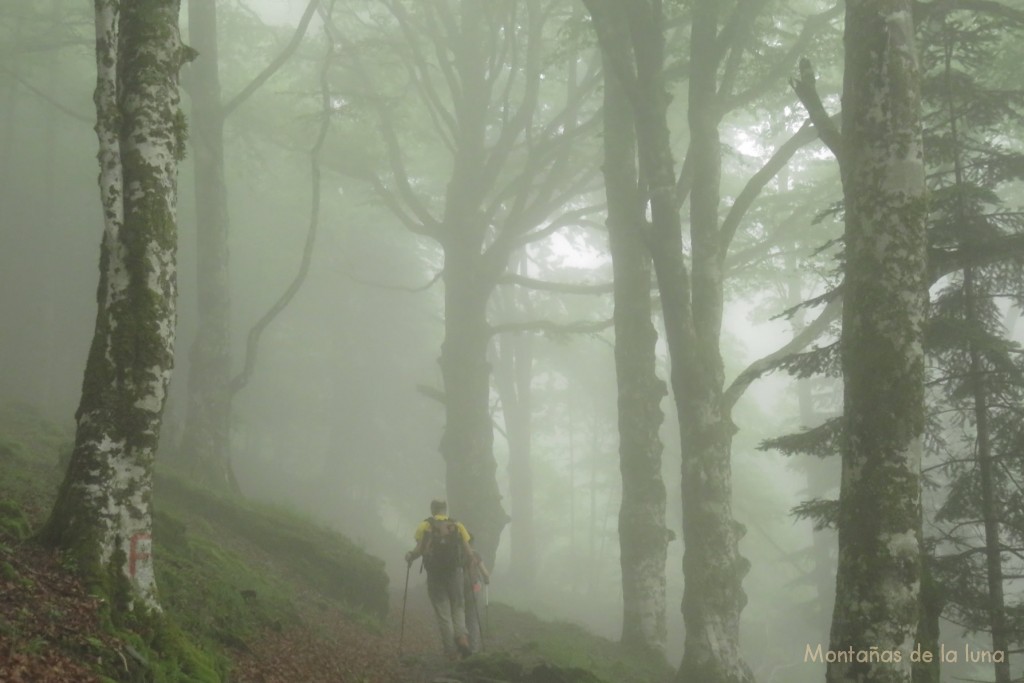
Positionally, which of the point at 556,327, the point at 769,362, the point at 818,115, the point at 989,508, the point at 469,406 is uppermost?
the point at 556,327

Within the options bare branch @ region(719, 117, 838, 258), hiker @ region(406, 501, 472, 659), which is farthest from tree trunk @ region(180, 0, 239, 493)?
bare branch @ region(719, 117, 838, 258)

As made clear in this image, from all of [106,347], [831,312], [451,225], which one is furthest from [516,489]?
[106,347]

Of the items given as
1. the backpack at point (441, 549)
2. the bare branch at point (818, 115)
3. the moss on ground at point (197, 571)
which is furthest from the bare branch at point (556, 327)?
the bare branch at point (818, 115)

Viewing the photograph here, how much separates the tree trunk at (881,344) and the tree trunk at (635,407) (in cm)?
455

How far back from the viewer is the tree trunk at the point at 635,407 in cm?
1233

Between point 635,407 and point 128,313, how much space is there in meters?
8.87

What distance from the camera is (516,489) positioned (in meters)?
29.9

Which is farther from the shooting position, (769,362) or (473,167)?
(473,167)

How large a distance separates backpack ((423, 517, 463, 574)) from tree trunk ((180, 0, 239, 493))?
255 inches

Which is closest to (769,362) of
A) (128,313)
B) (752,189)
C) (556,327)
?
(752,189)

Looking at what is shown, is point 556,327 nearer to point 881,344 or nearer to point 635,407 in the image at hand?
point 635,407

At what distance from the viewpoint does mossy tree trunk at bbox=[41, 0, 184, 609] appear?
5355 mm

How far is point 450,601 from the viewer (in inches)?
402

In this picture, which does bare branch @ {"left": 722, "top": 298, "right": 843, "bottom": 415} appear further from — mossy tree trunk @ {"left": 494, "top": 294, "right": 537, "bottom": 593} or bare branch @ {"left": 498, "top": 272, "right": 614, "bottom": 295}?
mossy tree trunk @ {"left": 494, "top": 294, "right": 537, "bottom": 593}
